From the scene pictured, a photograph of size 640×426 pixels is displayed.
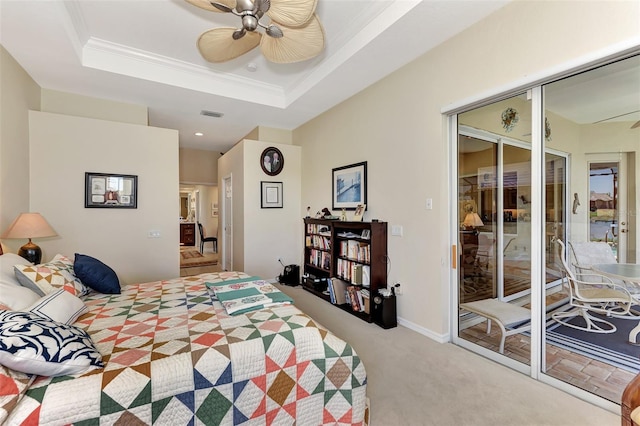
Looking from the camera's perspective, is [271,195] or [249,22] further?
[271,195]

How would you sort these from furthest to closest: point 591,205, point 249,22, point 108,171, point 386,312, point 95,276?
point 108,171
point 386,312
point 95,276
point 591,205
point 249,22

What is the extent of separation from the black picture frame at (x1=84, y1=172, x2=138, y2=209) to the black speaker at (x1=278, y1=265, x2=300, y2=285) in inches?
96.3

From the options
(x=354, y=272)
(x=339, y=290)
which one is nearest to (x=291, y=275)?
(x=339, y=290)

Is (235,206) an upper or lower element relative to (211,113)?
lower

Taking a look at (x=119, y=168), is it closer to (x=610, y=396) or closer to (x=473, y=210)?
(x=473, y=210)

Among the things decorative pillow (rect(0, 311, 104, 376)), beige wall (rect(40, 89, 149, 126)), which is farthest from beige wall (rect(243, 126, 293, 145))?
decorative pillow (rect(0, 311, 104, 376))

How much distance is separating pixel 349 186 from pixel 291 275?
6.23 ft

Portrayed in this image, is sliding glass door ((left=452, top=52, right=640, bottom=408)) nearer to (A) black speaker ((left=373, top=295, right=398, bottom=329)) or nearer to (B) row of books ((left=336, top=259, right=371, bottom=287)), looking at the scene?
(A) black speaker ((left=373, top=295, right=398, bottom=329))

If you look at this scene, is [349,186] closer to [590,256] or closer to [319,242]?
[319,242]

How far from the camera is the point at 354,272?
3.50 metres

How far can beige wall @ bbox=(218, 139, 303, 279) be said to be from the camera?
194 inches

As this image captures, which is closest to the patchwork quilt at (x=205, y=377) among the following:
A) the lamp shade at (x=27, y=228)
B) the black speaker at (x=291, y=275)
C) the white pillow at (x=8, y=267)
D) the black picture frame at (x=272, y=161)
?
the white pillow at (x=8, y=267)

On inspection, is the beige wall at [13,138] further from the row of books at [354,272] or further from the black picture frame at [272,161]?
the row of books at [354,272]

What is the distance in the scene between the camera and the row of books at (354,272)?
340cm
